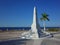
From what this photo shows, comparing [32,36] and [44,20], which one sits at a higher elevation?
[44,20]

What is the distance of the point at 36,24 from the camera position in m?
39.3

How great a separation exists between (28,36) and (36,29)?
2.60m

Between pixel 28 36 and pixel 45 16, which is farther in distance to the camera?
pixel 45 16

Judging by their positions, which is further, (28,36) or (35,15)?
(35,15)

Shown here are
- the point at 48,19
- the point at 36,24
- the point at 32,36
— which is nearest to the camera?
the point at 32,36

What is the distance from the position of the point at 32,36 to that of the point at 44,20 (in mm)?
50196

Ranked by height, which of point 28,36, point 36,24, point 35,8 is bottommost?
point 28,36

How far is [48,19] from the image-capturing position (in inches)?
3361

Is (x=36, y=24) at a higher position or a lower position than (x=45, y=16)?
lower

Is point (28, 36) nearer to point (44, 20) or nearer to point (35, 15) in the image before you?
point (35, 15)

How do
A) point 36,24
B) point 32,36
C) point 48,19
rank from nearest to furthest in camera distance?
point 32,36, point 36,24, point 48,19

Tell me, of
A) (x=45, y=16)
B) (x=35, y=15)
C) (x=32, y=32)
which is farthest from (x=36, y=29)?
(x=45, y=16)

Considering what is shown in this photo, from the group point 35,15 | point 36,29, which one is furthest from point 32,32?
point 35,15

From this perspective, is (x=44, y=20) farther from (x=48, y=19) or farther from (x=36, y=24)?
(x=36, y=24)
